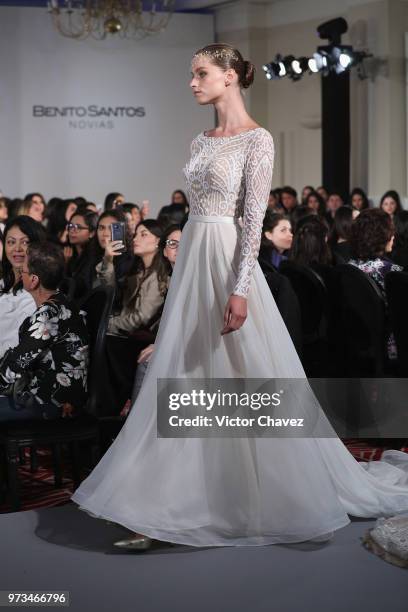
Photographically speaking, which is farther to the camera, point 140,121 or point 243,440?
point 140,121

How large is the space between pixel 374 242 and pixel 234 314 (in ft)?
7.41

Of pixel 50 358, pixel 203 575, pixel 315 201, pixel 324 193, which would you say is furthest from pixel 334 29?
pixel 203 575

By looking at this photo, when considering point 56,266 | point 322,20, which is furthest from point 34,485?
point 322,20

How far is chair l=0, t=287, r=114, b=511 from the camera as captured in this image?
11.8 feet

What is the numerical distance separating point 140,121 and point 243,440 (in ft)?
43.7

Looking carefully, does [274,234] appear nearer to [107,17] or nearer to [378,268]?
[378,268]

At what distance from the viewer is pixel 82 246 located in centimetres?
701

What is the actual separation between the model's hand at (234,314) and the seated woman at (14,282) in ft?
4.16

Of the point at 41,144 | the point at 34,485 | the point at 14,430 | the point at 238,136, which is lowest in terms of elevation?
the point at 34,485

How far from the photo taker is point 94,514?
296cm

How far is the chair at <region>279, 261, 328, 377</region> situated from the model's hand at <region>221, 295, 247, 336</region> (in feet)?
6.91

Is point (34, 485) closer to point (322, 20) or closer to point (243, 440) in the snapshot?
point (243, 440)

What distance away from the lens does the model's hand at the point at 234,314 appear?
292 cm

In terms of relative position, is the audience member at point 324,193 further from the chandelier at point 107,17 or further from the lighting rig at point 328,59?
the chandelier at point 107,17
